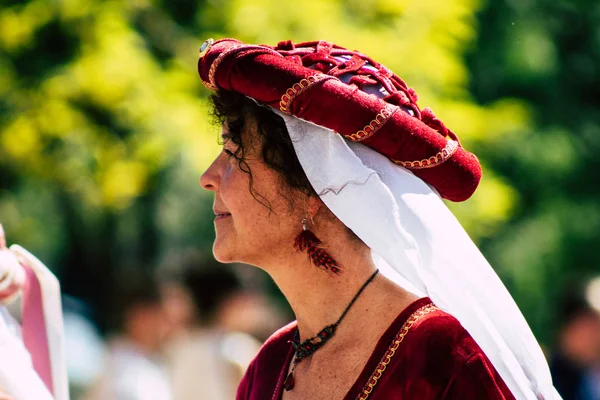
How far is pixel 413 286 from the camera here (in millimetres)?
2301

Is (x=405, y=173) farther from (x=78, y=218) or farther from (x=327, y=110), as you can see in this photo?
(x=78, y=218)

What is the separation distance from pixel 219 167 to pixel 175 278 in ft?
10.2

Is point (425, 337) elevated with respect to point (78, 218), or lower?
elevated

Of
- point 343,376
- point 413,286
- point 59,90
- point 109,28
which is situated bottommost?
A: point 59,90

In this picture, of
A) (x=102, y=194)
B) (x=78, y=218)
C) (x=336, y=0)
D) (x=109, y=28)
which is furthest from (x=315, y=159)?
(x=78, y=218)

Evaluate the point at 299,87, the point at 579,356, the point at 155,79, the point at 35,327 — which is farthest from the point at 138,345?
the point at 299,87

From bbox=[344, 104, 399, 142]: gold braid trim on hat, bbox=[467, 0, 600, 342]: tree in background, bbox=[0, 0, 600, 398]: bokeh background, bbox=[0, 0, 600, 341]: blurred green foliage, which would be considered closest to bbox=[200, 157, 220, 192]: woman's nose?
bbox=[344, 104, 399, 142]: gold braid trim on hat

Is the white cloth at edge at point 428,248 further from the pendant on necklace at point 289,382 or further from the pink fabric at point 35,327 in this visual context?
the pink fabric at point 35,327

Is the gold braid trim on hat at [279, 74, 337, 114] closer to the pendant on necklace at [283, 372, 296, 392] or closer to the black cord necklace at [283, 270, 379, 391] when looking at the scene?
the black cord necklace at [283, 270, 379, 391]

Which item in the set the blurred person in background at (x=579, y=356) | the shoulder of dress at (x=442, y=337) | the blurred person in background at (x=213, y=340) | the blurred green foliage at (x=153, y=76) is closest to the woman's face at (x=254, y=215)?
the shoulder of dress at (x=442, y=337)

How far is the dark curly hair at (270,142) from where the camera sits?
234cm

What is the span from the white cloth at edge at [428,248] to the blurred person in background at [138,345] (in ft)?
8.82

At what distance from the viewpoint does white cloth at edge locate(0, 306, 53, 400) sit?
6.86 ft

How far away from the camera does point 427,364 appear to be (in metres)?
2.09
